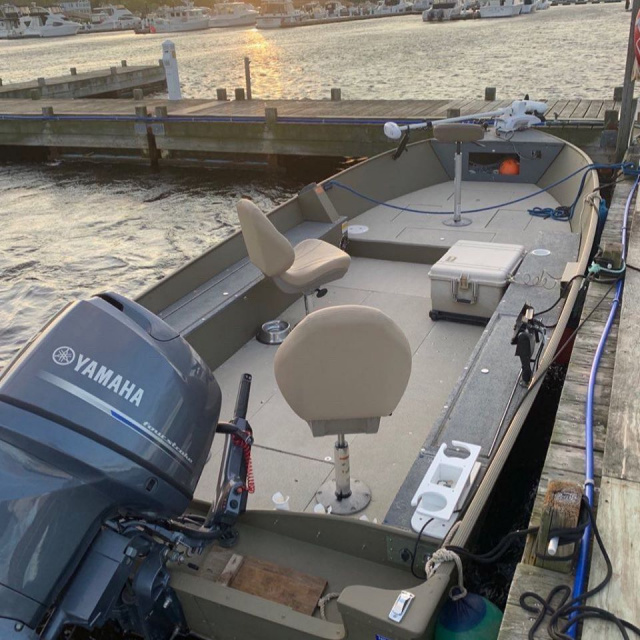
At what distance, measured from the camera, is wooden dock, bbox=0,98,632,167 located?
10.2m

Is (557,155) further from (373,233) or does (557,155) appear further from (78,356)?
(78,356)

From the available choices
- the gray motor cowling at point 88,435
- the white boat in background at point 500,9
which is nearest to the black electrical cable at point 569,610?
the gray motor cowling at point 88,435

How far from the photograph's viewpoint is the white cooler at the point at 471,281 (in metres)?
3.84

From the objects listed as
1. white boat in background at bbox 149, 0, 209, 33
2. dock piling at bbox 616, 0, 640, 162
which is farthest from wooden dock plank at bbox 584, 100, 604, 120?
white boat in background at bbox 149, 0, 209, 33

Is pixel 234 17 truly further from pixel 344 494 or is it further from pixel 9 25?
pixel 344 494

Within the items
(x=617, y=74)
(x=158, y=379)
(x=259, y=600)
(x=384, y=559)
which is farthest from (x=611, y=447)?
(x=617, y=74)

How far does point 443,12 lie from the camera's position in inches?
2616

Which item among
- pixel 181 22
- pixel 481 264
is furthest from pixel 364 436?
pixel 181 22

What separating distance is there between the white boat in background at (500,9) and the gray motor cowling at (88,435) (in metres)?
72.1

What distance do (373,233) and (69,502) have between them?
4009mm

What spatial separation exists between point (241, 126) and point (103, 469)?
10579mm

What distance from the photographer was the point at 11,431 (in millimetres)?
Answer: 1719

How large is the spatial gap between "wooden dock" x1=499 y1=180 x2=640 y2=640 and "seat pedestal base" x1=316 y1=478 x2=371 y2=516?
84 cm

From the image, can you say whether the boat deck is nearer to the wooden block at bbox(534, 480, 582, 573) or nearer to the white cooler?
the white cooler
